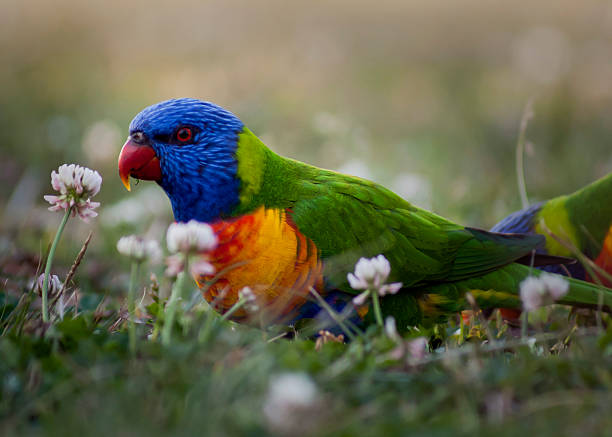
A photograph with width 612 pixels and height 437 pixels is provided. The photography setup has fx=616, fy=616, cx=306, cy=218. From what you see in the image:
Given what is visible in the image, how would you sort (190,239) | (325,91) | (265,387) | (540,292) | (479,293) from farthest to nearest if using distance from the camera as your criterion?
(325,91), (479,293), (540,292), (190,239), (265,387)

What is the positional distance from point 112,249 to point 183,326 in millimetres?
2089

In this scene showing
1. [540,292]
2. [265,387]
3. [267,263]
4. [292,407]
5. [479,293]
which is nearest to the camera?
[292,407]

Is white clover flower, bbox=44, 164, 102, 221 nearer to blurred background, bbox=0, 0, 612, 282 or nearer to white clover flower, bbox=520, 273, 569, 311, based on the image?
blurred background, bbox=0, 0, 612, 282

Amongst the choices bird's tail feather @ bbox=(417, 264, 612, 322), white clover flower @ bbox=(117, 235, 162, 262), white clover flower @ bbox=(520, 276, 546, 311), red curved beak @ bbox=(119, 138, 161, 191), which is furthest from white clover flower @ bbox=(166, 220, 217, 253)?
bird's tail feather @ bbox=(417, 264, 612, 322)

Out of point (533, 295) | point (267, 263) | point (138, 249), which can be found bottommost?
point (267, 263)

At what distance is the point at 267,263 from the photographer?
2209mm

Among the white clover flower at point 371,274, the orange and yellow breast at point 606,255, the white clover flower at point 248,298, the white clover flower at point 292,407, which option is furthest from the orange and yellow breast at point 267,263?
the orange and yellow breast at point 606,255

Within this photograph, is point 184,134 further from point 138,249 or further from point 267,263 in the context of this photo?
point 138,249

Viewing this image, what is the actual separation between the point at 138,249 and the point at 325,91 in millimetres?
5358

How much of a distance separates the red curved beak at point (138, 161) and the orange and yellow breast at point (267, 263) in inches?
14.2

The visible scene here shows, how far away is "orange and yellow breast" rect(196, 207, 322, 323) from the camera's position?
2.21 meters

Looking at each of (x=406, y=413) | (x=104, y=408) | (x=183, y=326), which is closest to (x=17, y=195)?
(x=183, y=326)

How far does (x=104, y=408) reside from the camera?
52.1 inches

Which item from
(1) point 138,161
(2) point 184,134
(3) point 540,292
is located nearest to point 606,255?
(3) point 540,292
